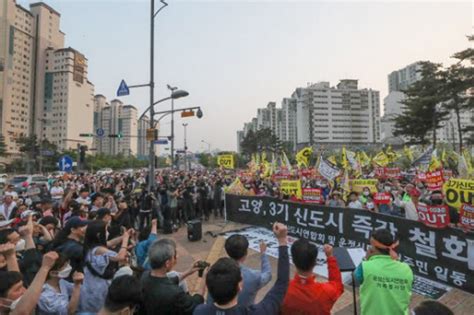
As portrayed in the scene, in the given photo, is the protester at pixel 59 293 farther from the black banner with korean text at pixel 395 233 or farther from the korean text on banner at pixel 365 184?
the korean text on banner at pixel 365 184

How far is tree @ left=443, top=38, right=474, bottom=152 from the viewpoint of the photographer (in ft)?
88.2

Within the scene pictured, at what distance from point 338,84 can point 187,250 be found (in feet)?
489

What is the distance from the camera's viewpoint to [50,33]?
100000mm

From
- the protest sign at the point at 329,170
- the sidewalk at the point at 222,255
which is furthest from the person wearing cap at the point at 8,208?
the protest sign at the point at 329,170

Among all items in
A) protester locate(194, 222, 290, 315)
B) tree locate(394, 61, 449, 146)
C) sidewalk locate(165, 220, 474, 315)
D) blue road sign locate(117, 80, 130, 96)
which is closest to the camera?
protester locate(194, 222, 290, 315)

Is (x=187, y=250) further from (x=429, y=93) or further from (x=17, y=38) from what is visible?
(x=17, y=38)

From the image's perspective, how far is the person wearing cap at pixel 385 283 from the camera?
9.48 ft

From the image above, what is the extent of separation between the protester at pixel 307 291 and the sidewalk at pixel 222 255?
3386 mm

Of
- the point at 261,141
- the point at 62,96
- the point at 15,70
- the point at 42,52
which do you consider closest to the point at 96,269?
the point at 261,141

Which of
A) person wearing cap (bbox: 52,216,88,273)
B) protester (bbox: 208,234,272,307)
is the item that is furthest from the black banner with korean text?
person wearing cap (bbox: 52,216,88,273)

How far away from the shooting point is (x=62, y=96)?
99.2 metres

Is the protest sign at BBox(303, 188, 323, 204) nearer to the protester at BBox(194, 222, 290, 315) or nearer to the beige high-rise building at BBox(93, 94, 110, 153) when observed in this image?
the protester at BBox(194, 222, 290, 315)

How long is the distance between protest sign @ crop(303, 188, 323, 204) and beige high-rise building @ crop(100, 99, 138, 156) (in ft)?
307

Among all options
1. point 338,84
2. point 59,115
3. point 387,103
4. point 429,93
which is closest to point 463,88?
point 429,93
